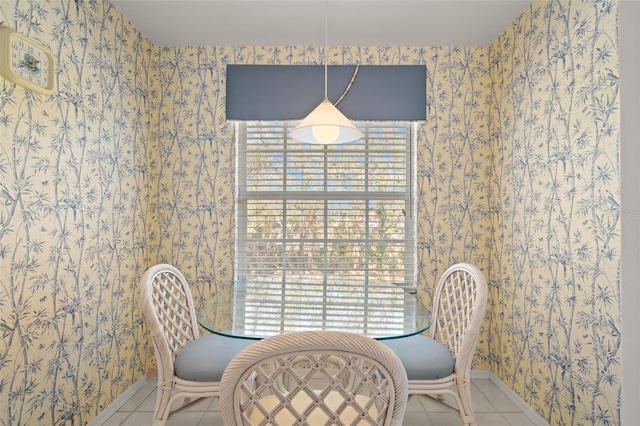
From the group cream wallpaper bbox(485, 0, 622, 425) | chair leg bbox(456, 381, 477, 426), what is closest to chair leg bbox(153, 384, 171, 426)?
chair leg bbox(456, 381, 477, 426)

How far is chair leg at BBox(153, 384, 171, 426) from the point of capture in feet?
5.32

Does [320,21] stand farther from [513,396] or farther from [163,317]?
[513,396]

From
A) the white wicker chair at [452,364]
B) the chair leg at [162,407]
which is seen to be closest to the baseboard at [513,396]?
the white wicker chair at [452,364]

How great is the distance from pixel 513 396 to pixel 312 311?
153cm

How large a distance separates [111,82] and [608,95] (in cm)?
260

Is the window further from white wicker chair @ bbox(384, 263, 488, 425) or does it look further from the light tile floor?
white wicker chair @ bbox(384, 263, 488, 425)

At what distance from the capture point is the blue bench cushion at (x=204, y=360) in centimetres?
162

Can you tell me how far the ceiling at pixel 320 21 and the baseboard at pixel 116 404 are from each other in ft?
7.86

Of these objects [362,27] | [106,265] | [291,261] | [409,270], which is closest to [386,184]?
[409,270]

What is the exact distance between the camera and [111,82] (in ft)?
7.16

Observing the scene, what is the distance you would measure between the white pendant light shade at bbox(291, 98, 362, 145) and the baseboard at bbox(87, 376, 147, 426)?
192 centimetres

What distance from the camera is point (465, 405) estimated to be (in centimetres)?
165

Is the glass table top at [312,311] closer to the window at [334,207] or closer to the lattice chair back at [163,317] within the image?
the lattice chair back at [163,317]

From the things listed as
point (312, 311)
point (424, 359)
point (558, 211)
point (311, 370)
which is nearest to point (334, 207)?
point (312, 311)
